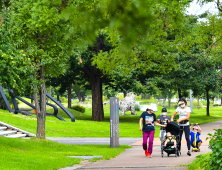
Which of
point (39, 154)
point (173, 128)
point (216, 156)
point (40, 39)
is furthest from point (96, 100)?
point (216, 156)

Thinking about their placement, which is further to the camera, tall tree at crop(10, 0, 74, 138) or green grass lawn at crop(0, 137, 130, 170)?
tall tree at crop(10, 0, 74, 138)

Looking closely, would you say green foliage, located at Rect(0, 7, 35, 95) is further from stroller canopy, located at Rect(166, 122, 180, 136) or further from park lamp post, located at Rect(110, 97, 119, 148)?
stroller canopy, located at Rect(166, 122, 180, 136)

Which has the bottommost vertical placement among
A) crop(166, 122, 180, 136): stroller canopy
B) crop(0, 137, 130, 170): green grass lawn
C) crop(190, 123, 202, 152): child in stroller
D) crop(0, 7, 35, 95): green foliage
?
crop(0, 137, 130, 170): green grass lawn

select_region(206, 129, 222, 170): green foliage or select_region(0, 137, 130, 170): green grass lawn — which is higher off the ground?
select_region(206, 129, 222, 170): green foliage

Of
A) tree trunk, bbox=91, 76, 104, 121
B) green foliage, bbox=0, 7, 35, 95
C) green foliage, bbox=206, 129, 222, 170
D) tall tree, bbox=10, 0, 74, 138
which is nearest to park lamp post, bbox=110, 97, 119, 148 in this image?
tall tree, bbox=10, 0, 74, 138

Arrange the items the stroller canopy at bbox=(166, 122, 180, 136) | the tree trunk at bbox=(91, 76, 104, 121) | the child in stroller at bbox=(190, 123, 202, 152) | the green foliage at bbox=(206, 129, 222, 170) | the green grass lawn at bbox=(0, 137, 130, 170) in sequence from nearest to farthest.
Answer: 1. the green foliage at bbox=(206, 129, 222, 170)
2. the green grass lawn at bbox=(0, 137, 130, 170)
3. the stroller canopy at bbox=(166, 122, 180, 136)
4. the child in stroller at bbox=(190, 123, 202, 152)
5. the tree trunk at bbox=(91, 76, 104, 121)

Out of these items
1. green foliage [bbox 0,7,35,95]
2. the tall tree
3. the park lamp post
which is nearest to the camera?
green foliage [bbox 0,7,35,95]

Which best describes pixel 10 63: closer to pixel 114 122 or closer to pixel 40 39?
pixel 40 39

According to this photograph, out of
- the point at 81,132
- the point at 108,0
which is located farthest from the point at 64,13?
the point at 81,132

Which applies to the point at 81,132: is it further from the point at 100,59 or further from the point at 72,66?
the point at 72,66

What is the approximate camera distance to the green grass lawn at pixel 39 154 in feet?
29.7

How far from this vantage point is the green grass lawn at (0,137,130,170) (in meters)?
9.06

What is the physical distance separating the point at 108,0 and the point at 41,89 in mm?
9487

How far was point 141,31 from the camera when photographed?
17.1 feet
